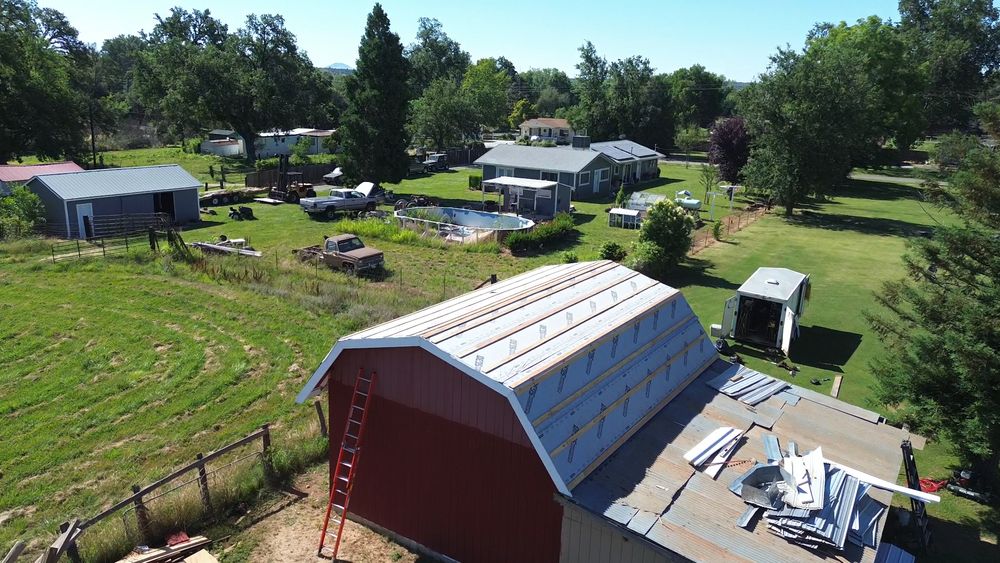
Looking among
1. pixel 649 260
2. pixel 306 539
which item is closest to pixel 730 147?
pixel 649 260

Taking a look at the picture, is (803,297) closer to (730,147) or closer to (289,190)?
(730,147)

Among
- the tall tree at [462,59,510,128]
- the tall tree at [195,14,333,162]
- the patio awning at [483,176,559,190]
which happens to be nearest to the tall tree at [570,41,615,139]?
the tall tree at [462,59,510,128]

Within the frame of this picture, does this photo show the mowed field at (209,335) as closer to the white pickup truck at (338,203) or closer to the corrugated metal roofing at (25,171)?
the white pickup truck at (338,203)

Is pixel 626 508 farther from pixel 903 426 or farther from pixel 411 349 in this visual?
pixel 903 426

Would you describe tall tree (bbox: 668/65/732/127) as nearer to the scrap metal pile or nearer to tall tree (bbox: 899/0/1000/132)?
tall tree (bbox: 899/0/1000/132)

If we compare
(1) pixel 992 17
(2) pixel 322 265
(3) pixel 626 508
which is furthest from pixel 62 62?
(1) pixel 992 17
